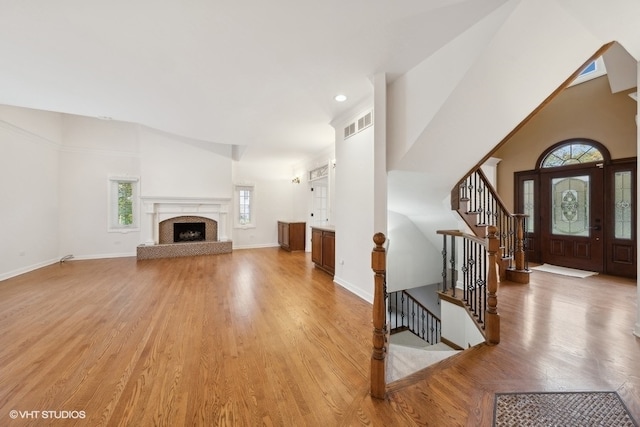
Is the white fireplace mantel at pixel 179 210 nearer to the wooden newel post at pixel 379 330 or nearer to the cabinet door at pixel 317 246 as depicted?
the cabinet door at pixel 317 246

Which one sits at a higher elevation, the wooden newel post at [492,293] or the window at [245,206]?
the window at [245,206]

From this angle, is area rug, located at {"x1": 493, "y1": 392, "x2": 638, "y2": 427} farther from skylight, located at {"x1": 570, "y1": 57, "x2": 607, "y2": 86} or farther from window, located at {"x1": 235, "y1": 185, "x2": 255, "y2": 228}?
window, located at {"x1": 235, "y1": 185, "x2": 255, "y2": 228}

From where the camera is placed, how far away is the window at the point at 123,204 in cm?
646

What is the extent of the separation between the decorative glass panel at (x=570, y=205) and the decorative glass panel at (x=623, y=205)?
37cm

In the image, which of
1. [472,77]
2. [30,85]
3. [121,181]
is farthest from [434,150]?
[121,181]

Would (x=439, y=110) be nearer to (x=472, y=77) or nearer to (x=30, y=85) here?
(x=472, y=77)

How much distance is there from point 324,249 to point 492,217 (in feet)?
9.94

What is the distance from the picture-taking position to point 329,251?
4.67 metres

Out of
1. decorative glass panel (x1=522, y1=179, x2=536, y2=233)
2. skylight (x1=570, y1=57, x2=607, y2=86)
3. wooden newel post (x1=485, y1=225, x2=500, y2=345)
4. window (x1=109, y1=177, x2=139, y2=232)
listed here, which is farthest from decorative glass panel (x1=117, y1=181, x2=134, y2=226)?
skylight (x1=570, y1=57, x2=607, y2=86)

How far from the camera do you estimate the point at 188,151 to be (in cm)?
684

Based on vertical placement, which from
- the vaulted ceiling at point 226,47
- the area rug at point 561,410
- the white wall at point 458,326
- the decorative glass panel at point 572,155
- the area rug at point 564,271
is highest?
the vaulted ceiling at point 226,47

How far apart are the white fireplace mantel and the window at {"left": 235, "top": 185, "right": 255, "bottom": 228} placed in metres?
0.70

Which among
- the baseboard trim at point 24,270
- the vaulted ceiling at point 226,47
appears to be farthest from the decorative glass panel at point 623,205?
the baseboard trim at point 24,270

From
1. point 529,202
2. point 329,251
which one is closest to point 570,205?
point 529,202
